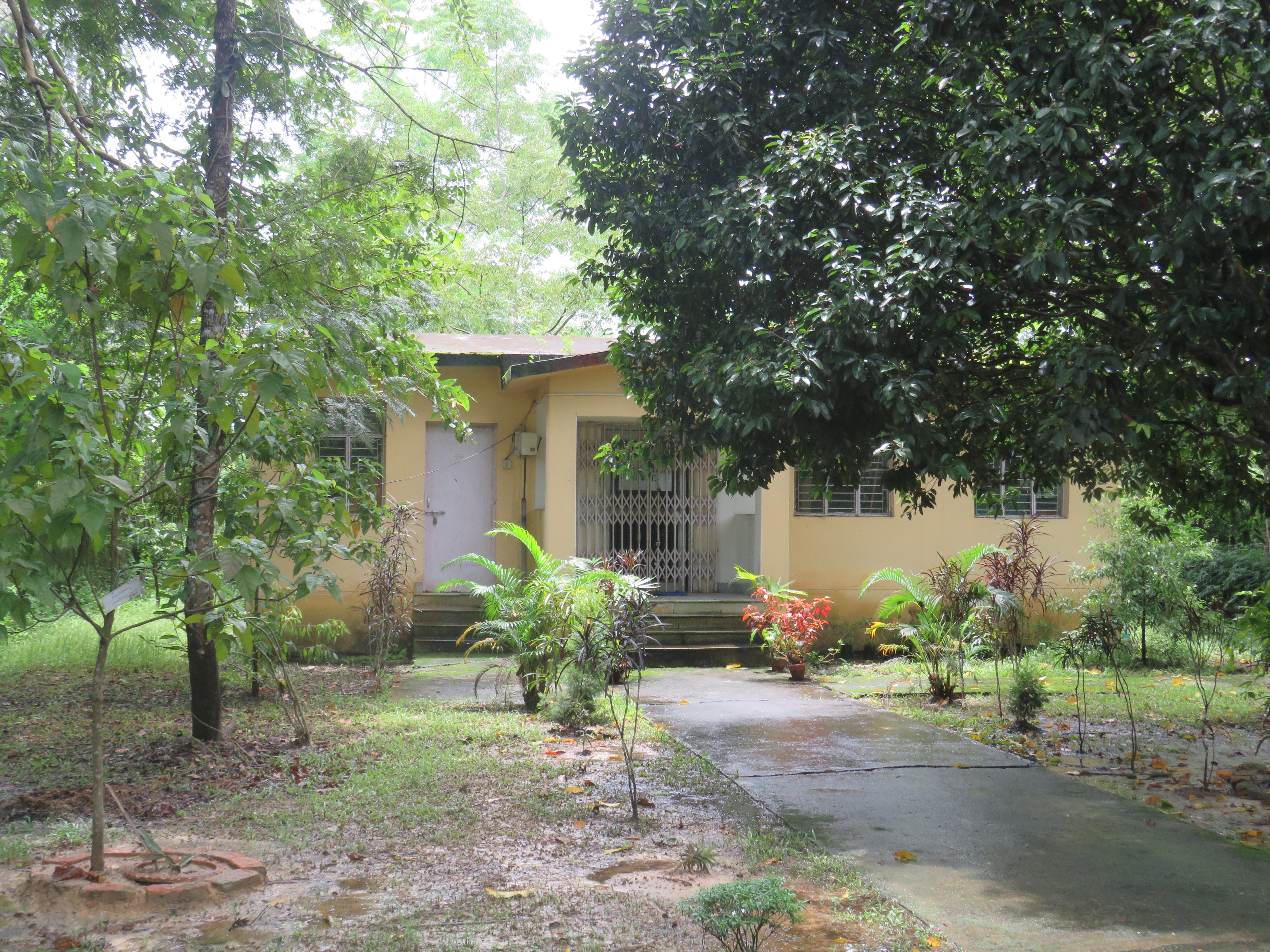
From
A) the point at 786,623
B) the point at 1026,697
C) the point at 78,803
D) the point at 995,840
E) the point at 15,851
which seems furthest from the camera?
the point at 786,623

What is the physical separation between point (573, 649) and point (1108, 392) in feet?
14.8

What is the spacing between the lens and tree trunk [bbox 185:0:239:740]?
19.8ft

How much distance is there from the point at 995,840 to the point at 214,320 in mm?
5620

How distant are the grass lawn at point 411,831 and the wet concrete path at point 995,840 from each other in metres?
0.29

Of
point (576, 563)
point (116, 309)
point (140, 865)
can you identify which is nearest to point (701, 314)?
point (576, 563)

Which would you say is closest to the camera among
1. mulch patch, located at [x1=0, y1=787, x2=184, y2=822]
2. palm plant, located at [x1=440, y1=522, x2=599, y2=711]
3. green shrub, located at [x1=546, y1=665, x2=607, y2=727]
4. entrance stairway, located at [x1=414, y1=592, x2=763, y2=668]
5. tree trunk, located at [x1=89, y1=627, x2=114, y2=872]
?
tree trunk, located at [x1=89, y1=627, x2=114, y2=872]

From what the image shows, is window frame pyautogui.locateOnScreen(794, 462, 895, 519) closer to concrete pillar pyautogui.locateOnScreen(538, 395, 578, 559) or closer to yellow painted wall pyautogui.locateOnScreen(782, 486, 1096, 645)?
yellow painted wall pyautogui.locateOnScreen(782, 486, 1096, 645)

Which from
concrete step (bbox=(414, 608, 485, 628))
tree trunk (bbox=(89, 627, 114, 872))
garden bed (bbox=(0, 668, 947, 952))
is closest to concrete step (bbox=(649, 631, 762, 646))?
concrete step (bbox=(414, 608, 485, 628))

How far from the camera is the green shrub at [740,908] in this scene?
290 centimetres

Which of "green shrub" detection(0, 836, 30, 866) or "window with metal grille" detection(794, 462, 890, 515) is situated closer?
"green shrub" detection(0, 836, 30, 866)

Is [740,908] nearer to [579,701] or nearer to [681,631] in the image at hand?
[579,701]

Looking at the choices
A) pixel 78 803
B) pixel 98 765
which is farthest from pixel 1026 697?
pixel 78 803

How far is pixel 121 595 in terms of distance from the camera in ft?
11.6

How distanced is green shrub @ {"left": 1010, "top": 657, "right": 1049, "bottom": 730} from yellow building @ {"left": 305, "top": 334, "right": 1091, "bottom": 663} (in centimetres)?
447
